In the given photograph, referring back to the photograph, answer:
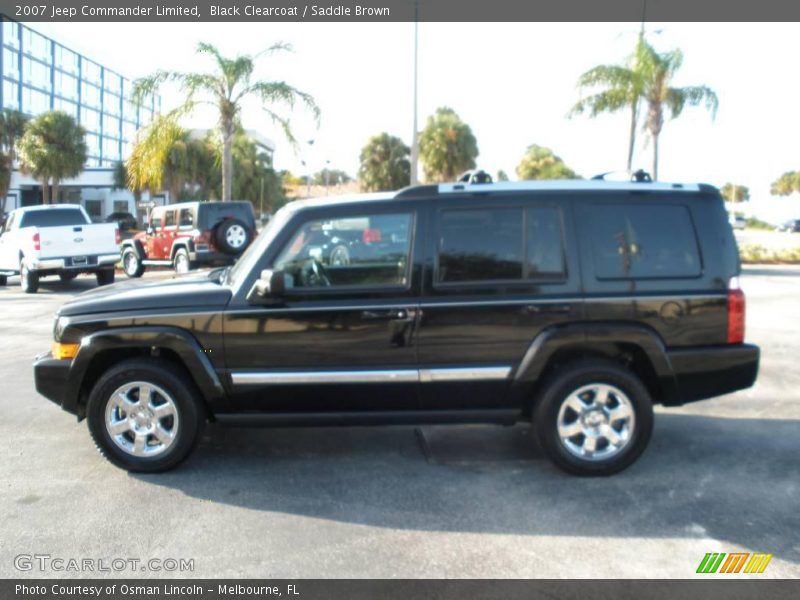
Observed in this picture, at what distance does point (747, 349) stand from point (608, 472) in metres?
1.24

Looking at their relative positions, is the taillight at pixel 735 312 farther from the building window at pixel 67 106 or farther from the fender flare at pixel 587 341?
the building window at pixel 67 106

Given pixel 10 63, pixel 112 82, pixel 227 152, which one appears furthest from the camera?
pixel 112 82

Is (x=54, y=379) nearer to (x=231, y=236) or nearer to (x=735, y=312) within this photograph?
(x=735, y=312)

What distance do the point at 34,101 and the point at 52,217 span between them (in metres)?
56.4

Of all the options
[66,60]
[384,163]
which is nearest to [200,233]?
[384,163]

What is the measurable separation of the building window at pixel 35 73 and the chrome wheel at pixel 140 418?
68.0 metres

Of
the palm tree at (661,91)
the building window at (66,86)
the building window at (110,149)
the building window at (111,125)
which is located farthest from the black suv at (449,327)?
the building window at (111,125)

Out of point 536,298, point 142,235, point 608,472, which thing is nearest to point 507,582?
point 608,472

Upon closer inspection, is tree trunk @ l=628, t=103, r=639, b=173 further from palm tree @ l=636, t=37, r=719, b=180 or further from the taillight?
the taillight

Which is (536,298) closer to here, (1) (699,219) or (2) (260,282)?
(1) (699,219)

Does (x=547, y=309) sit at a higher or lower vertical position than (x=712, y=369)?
higher

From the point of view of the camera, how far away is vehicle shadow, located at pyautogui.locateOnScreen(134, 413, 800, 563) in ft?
14.2

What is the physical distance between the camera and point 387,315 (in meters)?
4.90
